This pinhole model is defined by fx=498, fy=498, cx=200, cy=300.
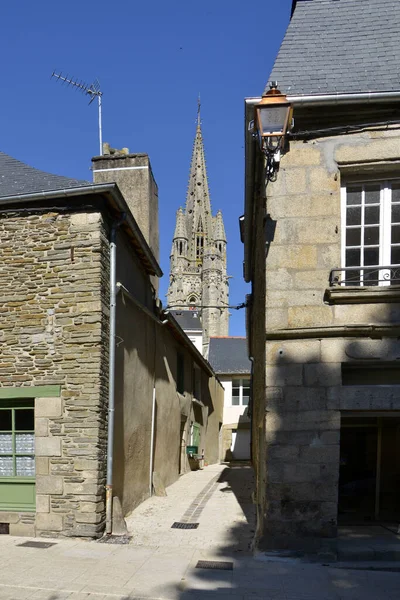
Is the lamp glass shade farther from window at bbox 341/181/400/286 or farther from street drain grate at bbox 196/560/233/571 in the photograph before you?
street drain grate at bbox 196/560/233/571

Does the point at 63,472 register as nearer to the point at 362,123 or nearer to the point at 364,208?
the point at 364,208

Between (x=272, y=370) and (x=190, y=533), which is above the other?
(x=272, y=370)

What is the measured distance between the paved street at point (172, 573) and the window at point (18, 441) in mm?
871

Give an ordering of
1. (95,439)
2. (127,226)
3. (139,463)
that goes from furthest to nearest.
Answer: (139,463)
(127,226)
(95,439)

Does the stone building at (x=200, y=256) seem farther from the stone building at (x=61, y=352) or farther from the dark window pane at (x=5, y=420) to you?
the dark window pane at (x=5, y=420)

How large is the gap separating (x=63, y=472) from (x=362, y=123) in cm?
579

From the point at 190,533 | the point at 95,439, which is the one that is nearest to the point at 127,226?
the point at 95,439

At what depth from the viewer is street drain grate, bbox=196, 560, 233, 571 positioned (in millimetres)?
5223

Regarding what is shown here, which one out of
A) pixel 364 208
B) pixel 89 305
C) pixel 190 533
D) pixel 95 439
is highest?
pixel 364 208

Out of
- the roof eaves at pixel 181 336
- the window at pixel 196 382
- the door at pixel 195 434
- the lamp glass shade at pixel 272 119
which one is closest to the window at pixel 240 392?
the roof eaves at pixel 181 336

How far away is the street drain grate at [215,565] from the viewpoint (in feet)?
17.1

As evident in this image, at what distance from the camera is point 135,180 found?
1099 cm

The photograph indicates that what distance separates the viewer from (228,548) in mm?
6129

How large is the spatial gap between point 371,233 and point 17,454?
557cm
